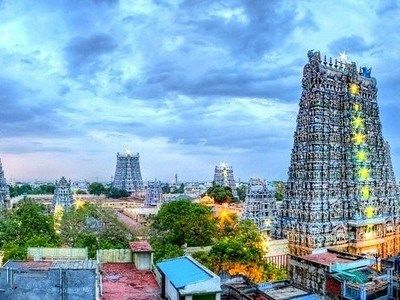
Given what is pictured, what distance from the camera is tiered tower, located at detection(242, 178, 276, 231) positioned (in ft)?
221

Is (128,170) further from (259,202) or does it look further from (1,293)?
(1,293)

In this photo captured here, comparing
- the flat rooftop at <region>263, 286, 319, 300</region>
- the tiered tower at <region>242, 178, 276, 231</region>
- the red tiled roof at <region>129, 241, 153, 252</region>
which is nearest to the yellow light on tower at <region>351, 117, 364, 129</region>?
the tiered tower at <region>242, 178, 276, 231</region>

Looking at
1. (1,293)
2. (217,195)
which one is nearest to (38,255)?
(1,293)

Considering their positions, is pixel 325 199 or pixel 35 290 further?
pixel 325 199

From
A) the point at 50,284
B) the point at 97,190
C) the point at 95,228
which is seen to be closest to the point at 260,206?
the point at 95,228

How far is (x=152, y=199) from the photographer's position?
367 ft

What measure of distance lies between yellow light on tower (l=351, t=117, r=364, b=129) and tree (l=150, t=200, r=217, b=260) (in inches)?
835

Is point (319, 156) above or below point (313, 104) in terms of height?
below

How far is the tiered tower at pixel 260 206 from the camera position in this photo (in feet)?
221

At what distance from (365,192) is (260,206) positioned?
16676 mm

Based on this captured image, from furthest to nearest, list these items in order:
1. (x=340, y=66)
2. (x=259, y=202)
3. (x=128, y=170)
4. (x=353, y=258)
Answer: (x=128, y=170), (x=259, y=202), (x=340, y=66), (x=353, y=258)

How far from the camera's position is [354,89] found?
5747 centimetres

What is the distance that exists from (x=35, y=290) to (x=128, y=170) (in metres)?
144

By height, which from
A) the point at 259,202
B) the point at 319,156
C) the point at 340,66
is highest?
the point at 340,66
